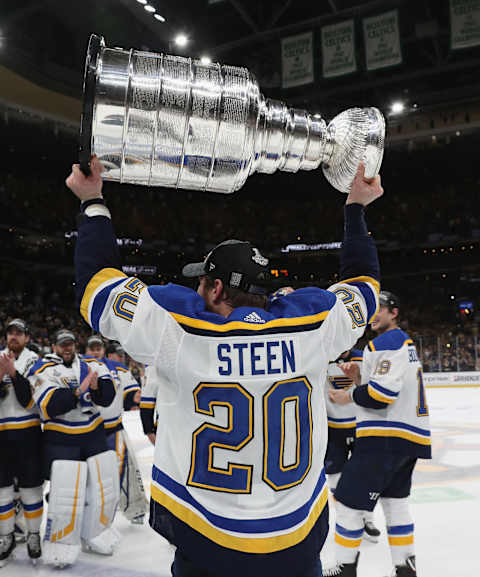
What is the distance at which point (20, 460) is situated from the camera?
3559mm

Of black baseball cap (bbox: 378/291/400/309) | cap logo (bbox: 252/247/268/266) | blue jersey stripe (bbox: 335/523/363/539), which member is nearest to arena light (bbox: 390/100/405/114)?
black baseball cap (bbox: 378/291/400/309)

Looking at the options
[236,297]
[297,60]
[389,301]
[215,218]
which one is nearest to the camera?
[236,297]

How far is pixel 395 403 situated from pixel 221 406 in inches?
77.6

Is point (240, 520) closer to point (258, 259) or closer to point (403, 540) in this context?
point (258, 259)

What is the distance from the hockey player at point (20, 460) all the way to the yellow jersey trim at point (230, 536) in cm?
247

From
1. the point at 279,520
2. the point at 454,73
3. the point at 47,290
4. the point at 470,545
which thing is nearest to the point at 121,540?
the point at 470,545

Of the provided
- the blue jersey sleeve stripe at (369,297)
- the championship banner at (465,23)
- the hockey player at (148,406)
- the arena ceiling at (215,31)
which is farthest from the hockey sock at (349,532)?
the arena ceiling at (215,31)

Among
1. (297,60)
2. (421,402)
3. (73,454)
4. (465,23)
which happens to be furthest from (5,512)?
(465,23)

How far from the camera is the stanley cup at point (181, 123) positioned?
1.22m

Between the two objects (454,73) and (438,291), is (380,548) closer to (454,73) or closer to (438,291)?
(454,73)

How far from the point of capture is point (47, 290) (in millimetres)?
20812

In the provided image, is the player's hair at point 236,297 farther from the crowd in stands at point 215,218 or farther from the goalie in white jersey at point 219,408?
the crowd in stands at point 215,218

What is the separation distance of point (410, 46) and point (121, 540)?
1316cm

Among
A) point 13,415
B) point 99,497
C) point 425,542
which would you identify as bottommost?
point 425,542
